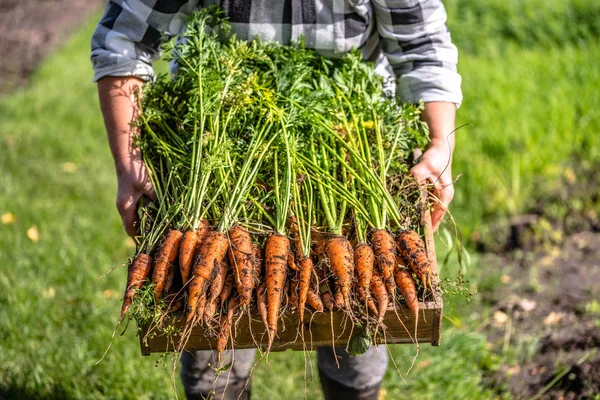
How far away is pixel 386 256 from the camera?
1806mm

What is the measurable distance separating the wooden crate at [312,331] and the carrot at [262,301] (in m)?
0.04

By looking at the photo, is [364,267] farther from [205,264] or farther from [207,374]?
[207,374]

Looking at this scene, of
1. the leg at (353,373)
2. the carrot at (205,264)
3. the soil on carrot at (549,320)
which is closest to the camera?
the carrot at (205,264)

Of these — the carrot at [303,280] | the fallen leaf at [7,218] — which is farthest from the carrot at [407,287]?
the fallen leaf at [7,218]

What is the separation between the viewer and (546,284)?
3662 mm

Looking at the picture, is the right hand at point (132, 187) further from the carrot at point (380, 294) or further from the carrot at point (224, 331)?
the carrot at point (380, 294)

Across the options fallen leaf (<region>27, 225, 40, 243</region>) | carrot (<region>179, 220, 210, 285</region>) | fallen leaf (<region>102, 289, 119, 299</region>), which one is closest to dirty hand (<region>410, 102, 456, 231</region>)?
carrot (<region>179, 220, 210, 285</region>)

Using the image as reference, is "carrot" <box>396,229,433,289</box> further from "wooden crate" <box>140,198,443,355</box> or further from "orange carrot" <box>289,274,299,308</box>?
"orange carrot" <box>289,274,299,308</box>

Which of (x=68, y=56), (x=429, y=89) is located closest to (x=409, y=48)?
(x=429, y=89)

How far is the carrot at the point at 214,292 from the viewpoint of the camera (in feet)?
5.71

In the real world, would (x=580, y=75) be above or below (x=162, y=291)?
below

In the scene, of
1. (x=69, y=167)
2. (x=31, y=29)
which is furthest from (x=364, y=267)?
(x=31, y=29)

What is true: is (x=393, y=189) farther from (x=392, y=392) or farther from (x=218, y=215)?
(x=392, y=392)

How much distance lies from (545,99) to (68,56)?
16.4 ft
